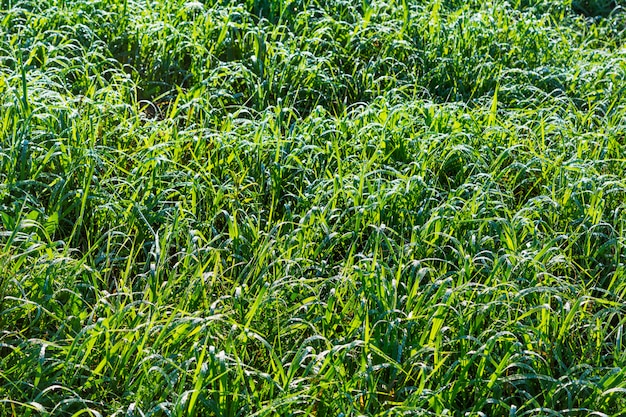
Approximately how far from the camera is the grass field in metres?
2.94

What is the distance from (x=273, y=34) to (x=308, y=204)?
140 centimetres

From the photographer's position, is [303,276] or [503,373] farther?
[303,276]

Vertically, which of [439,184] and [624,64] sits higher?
[624,64]

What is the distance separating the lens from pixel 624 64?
5008 millimetres

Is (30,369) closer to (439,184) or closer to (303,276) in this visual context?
(303,276)

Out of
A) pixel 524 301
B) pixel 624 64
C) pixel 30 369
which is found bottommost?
pixel 30 369

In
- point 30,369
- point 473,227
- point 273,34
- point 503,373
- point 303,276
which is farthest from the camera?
point 273,34

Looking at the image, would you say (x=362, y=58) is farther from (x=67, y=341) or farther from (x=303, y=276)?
(x=67, y=341)

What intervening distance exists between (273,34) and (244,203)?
1349mm

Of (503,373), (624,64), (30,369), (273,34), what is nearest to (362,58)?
(273,34)

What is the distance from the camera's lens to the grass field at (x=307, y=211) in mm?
2939

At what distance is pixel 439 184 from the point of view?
4027 mm

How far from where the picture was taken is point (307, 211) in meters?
3.71

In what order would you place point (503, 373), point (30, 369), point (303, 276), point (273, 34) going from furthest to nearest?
point (273, 34), point (303, 276), point (503, 373), point (30, 369)
